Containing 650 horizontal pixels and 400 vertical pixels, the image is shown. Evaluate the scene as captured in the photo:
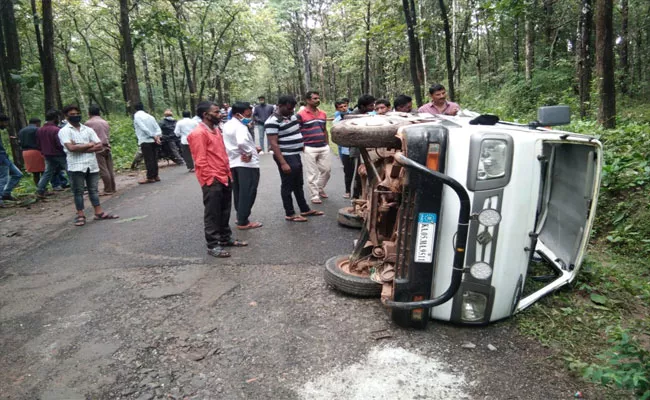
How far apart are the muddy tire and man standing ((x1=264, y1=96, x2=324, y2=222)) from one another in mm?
2532

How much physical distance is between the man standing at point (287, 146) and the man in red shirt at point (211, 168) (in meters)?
1.10

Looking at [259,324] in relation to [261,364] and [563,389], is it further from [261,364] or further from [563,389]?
[563,389]

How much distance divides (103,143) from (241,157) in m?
4.70

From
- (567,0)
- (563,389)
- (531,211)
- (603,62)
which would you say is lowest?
(563,389)

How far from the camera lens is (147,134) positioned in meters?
10.1

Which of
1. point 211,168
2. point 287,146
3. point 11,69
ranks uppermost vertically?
point 11,69

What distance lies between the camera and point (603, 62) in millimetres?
7293

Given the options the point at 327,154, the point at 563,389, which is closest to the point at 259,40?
the point at 327,154

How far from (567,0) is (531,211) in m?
18.4

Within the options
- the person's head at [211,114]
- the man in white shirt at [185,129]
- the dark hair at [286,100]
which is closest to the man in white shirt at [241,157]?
the dark hair at [286,100]

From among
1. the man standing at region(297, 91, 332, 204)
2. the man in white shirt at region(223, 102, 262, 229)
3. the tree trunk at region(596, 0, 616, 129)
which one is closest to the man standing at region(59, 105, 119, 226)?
the man in white shirt at region(223, 102, 262, 229)

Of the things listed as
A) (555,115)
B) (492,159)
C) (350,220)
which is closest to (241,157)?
(350,220)

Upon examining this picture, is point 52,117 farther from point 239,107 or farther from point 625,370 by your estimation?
point 625,370

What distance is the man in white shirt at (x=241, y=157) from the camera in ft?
18.5
